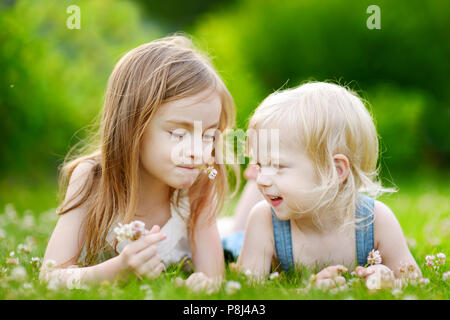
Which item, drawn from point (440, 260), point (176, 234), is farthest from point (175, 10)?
point (440, 260)

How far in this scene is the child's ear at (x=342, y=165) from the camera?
252 cm

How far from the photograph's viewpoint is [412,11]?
9781 mm

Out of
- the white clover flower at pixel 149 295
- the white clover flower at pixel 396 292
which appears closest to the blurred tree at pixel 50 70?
the white clover flower at pixel 149 295

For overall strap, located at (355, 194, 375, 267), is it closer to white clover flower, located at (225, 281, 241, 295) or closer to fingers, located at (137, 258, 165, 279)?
white clover flower, located at (225, 281, 241, 295)

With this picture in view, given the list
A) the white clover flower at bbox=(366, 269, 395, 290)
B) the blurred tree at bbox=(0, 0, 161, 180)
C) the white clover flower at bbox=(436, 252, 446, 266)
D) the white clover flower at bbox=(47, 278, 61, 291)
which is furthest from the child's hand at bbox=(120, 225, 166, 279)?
the blurred tree at bbox=(0, 0, 161, 180)

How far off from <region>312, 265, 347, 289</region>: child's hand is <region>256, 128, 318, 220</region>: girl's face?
329 mm

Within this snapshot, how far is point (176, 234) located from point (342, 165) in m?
1.01

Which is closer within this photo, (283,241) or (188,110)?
(188,110)

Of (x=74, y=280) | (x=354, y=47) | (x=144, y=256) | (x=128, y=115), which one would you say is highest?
(x=354, y=47)

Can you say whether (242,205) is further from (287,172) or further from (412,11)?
(412,11)

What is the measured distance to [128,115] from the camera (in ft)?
8.50

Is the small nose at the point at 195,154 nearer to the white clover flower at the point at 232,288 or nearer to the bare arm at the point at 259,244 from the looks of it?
the bare arm at the point at 259,244

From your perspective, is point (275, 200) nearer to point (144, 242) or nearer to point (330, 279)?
point (330, 279)
